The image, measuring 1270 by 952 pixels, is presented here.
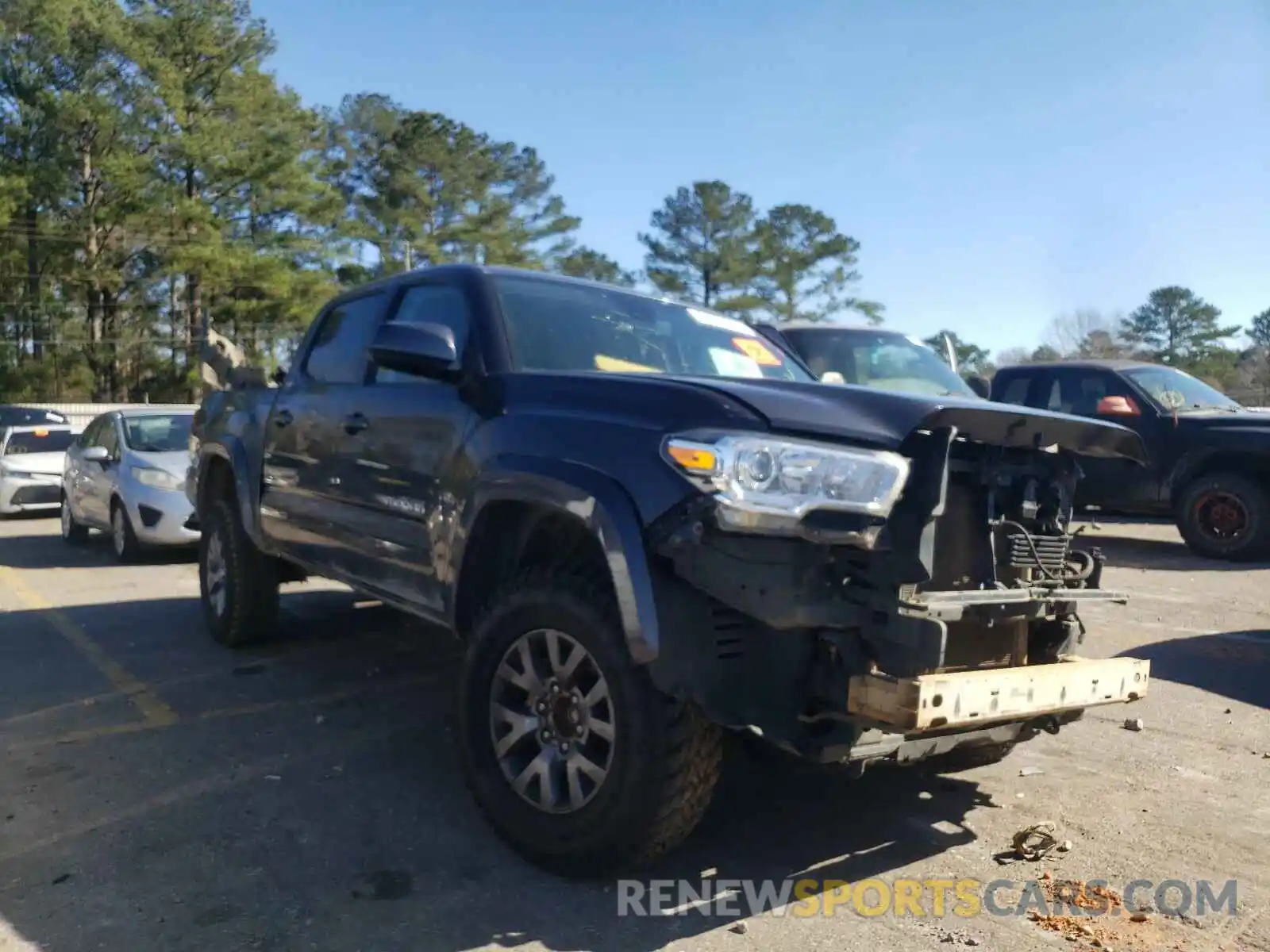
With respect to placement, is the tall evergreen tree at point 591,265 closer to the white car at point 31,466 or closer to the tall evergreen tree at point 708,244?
the tall evergreen tree at point 708,244

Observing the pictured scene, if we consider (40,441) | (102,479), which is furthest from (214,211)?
(102,479)

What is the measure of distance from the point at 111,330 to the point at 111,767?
4466 cm

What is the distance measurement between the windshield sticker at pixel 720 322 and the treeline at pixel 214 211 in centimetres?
3114

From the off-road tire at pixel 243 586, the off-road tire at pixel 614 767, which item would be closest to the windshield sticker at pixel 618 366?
the off-road tire at pixel 614 767

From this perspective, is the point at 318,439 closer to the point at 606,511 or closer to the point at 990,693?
the point at 606,511

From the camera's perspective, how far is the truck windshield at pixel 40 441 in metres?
15.2

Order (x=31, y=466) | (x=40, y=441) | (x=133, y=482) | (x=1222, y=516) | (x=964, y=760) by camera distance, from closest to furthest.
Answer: (x=964, y=760) → (x=1222, y=516) → (x=133, y=482) → (x=31, y=466) → (x=40, y=441)

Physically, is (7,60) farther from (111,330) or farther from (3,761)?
(3,761)

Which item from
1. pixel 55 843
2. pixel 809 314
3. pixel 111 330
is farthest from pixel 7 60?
pixel 55 843

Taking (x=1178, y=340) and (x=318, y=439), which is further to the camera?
(x=1178, y=340)

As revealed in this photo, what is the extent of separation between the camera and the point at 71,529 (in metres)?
12.1

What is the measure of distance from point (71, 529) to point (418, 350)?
9.92 meters

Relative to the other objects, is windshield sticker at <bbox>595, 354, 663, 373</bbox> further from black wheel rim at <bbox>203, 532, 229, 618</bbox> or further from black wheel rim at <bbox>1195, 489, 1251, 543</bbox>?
black wheel rim at <bbox>1195, 489, 1251, 543</bbox>

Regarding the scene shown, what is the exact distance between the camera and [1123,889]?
3.42 m
